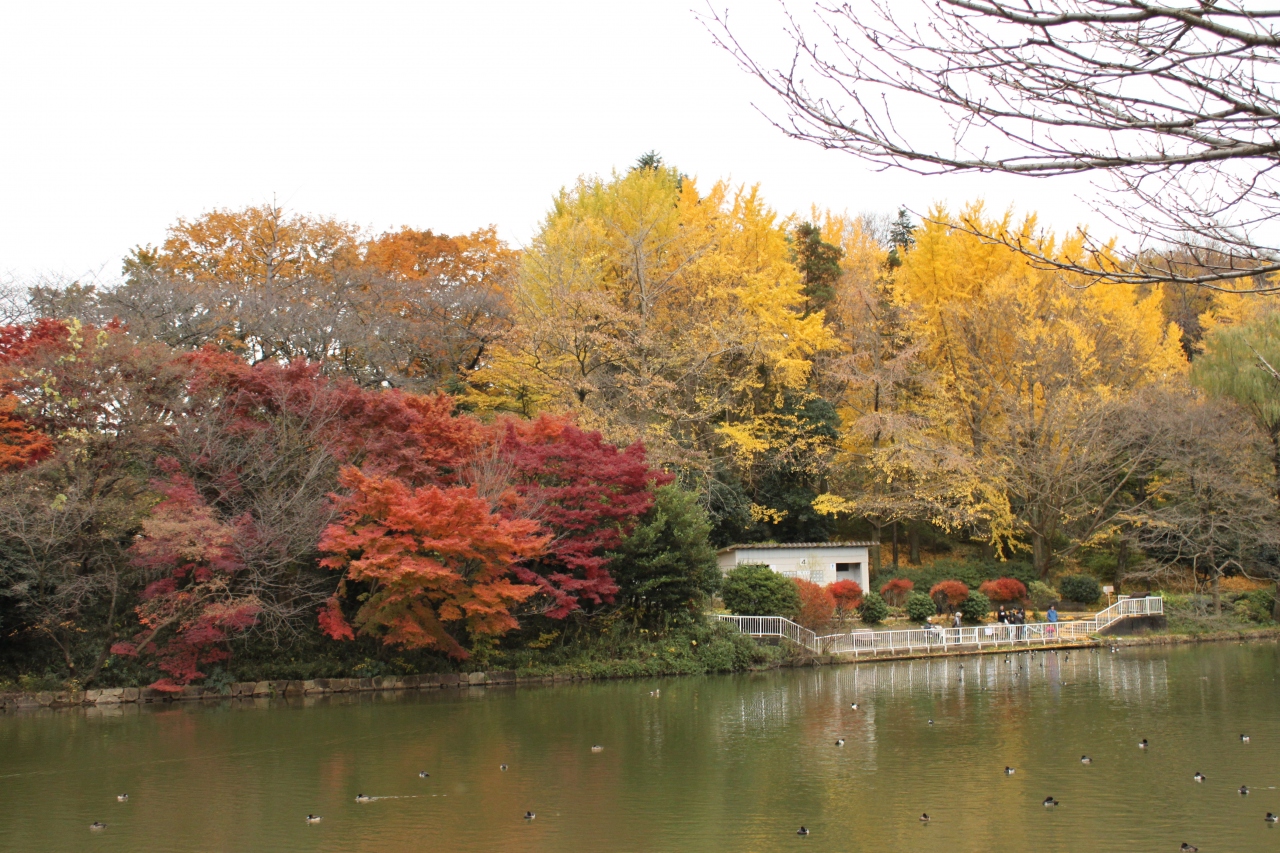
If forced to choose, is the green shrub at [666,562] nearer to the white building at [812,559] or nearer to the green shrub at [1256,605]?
the white building at [812,559]

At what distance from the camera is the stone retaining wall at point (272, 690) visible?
1753 cm

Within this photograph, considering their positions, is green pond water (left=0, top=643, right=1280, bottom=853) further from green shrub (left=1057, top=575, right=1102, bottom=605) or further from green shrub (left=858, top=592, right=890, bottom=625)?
green shrub (left=1057, top=575, right=1102, bottom=605)

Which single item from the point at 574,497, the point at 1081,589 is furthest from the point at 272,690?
the point at 1081,589

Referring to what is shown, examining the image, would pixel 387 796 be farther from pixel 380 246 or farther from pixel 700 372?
pixel 380 246

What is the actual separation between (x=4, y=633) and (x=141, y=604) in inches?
92.0

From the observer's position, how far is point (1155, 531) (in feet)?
96.6

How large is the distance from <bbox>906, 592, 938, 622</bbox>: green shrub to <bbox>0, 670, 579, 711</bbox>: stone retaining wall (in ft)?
33.4

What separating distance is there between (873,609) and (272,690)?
1464cm

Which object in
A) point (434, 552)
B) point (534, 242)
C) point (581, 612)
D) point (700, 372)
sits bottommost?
point (581, 612)

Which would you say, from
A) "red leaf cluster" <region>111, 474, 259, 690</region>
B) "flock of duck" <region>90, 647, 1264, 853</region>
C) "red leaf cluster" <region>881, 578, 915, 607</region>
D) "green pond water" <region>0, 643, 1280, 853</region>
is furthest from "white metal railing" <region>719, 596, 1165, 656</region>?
"red leaf cluster" <region>111, 474, 259, 690</region>

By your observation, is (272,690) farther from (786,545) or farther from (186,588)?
(786,545)

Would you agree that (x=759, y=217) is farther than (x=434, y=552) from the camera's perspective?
Yes

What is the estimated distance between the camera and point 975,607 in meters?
26.7

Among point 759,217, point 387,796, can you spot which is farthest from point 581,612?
point 759,217
